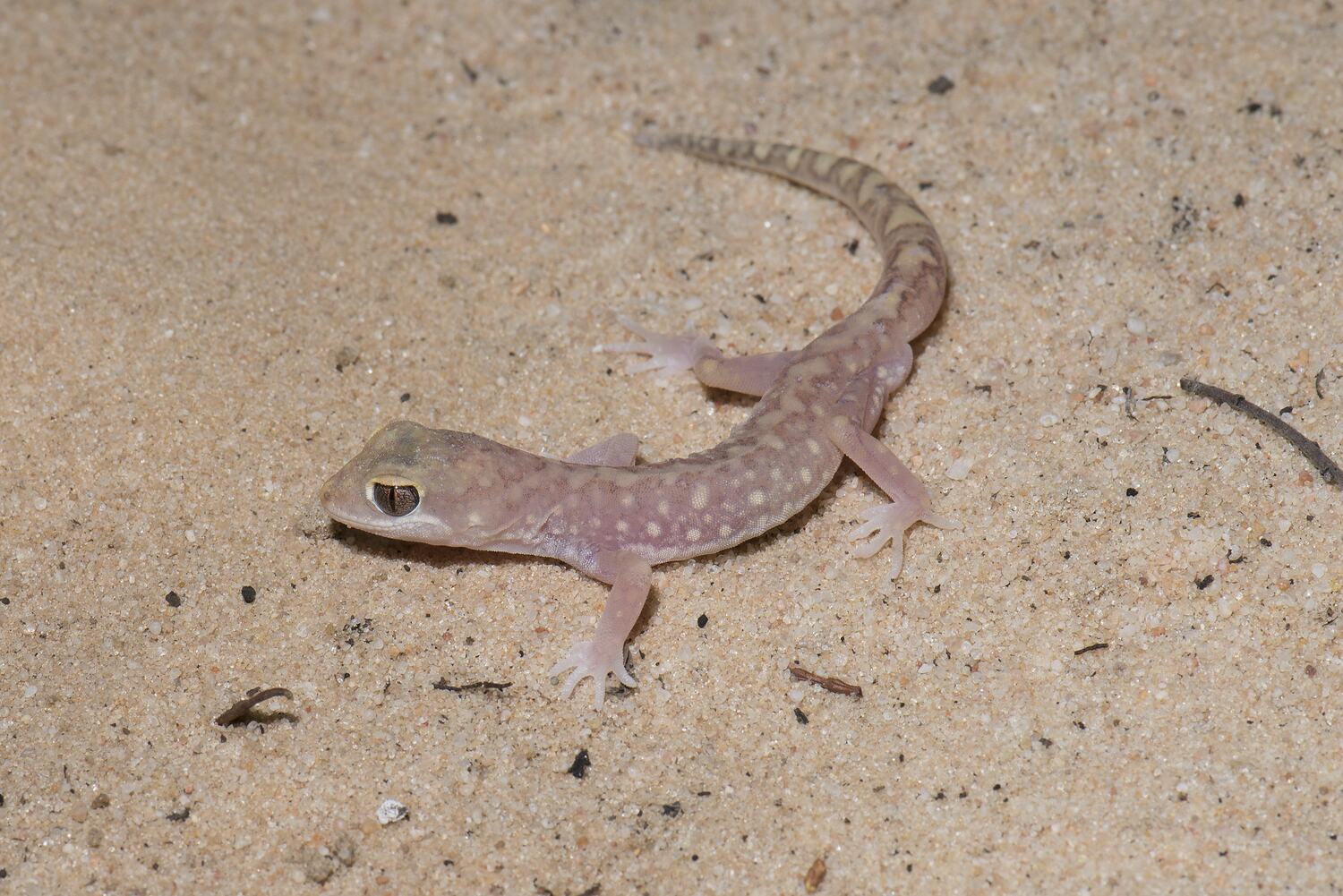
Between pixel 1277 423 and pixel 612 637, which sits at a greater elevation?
pixel 1277 423

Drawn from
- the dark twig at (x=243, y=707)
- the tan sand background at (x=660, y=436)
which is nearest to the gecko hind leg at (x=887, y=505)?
the tan sand background at (x=660, y=436)

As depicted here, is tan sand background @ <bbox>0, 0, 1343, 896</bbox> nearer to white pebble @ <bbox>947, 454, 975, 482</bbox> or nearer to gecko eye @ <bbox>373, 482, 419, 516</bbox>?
white pebble @ <bbox>947, 454, 975, 482</bbox>

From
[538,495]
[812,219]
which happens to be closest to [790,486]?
[538,495]

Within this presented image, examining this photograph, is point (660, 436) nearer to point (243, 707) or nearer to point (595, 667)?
point (595, 667)

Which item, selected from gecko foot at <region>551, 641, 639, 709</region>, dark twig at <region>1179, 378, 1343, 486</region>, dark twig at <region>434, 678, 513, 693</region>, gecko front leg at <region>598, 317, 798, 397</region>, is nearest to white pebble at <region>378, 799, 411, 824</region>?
dark twig at <region>434, 678, 513, 693</region>

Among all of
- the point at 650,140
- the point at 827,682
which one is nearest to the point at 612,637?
the point at 827,682

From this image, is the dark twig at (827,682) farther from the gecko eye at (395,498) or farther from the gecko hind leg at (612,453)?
the gecko eye at (395,498)
